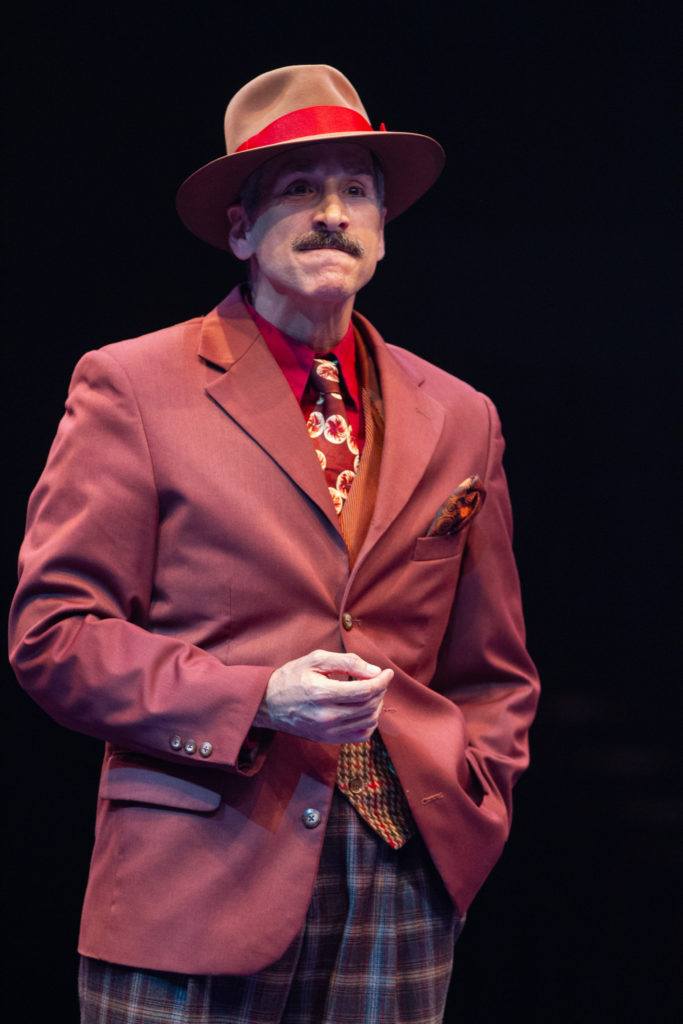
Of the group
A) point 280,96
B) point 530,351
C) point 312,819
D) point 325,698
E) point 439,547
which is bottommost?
point 312,819

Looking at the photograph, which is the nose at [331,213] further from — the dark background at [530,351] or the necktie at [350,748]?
the dark background at [530,351]

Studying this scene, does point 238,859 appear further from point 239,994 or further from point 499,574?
point 499,574

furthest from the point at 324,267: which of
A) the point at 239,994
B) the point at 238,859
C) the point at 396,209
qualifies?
the point at 239,994

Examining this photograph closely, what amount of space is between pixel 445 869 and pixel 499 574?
49cm

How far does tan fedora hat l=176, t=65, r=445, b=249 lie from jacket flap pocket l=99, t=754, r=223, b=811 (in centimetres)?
89

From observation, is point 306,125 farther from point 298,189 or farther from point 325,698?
point 325,698

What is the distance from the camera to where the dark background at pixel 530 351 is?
240cm

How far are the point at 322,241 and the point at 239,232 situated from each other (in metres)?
0.19

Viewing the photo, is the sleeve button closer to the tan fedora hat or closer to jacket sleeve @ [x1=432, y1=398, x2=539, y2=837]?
jacket sleeve @ [x1=432, y1=398, x2=539, y2=837]

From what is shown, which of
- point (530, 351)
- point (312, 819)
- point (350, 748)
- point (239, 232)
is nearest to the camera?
point (312, 819)

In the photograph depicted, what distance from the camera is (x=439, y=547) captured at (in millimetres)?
1866

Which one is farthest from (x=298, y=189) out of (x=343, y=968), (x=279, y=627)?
(x=343, y=968)

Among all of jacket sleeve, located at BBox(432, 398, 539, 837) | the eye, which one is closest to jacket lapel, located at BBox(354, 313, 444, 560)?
jacket sleeve, located at BBox(432, 398, 539, 837)

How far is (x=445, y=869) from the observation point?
1.75 m
